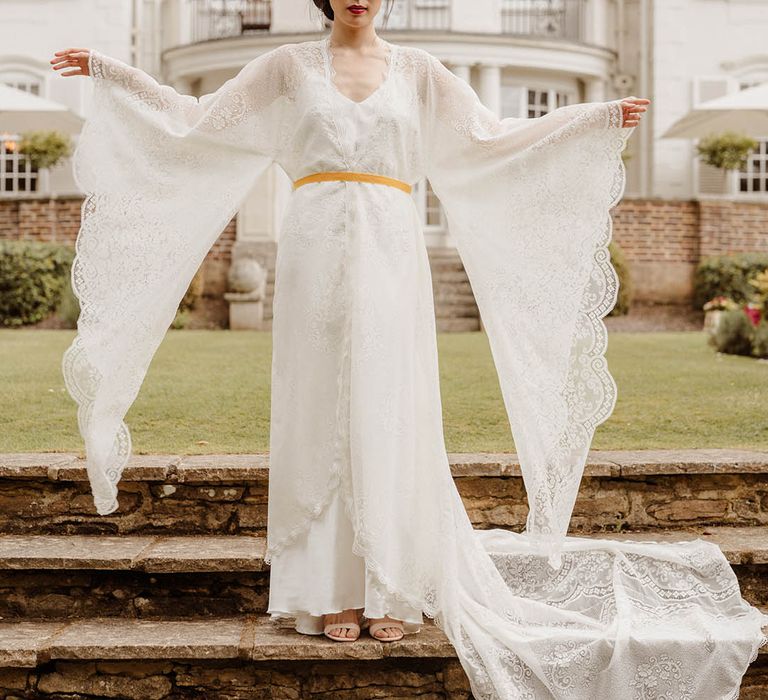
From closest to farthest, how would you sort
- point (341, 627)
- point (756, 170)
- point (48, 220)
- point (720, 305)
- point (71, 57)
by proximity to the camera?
point (341, 627)
point (71, 57)
point (720, 305)
point (48, 220)
point (756, 170)

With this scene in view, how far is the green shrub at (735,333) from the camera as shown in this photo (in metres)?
10.4

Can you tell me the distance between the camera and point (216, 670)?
3619mm

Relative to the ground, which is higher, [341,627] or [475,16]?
[475,16]

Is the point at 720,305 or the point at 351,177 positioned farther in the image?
the point at 720,305

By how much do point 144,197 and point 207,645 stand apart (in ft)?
4.94

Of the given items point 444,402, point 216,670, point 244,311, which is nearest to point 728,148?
point 244,311

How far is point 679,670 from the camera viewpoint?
11.6 ft

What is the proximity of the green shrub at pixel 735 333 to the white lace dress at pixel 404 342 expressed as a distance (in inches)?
267

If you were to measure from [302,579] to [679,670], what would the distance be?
120 centimetres

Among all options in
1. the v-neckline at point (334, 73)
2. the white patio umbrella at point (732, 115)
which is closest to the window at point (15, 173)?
the white patio umbrella at point (732, 115)

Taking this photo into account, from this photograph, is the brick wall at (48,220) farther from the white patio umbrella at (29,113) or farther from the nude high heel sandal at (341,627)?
the nude high heel sandal at (341,627)

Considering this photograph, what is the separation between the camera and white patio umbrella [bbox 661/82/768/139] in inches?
460

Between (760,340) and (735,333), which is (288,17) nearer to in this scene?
(735,333)

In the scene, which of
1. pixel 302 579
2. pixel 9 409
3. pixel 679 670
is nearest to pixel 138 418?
pixel 9 409
